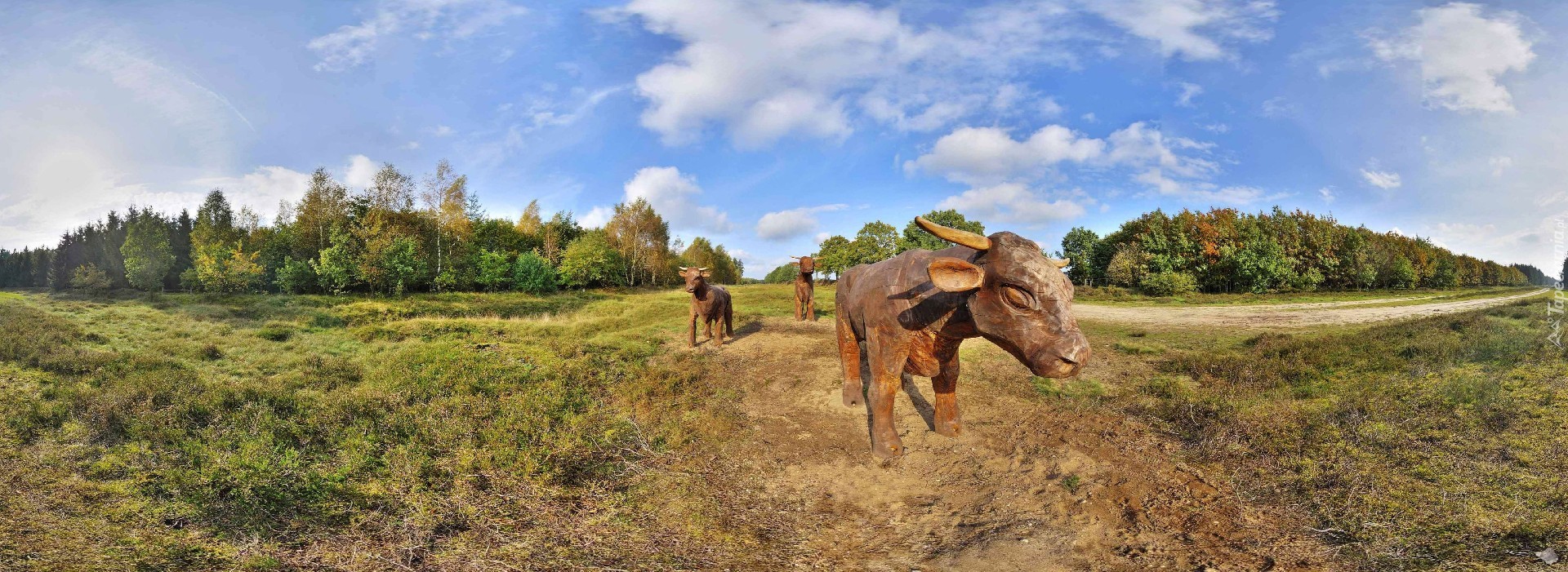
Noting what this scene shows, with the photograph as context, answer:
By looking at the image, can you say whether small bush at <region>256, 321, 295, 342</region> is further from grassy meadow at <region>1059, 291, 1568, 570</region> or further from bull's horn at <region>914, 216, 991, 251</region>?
grassy meadow at <region>1059, 291, 1568, 570</region>

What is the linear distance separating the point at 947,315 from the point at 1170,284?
78.3 feet

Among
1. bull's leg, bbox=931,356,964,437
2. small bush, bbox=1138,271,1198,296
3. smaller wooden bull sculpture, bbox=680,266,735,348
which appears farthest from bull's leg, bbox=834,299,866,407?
small bush, bbox=1138,271,1198,296

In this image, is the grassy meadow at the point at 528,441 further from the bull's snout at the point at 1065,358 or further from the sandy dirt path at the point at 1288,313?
the bull's snout at the point at 1065,358

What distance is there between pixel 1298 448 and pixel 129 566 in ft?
32.3

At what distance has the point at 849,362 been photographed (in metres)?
8.25

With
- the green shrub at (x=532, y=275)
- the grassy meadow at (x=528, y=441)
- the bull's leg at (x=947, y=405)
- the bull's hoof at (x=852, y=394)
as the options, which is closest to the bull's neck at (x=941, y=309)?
the bull's leg at (x=947, y=405)

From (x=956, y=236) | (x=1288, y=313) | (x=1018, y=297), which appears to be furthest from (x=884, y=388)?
(x=1288, y=313)

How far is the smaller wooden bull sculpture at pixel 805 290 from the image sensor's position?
58.9ft

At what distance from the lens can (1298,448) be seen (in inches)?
209

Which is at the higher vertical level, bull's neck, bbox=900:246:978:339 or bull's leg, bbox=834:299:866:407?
bull's neck, bbox=900:246:978:339

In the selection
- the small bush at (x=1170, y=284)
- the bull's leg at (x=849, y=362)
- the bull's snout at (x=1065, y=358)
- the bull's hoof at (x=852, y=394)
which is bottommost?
the bull's hoof at (x=852, y=394)

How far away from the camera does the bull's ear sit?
16.2 feet

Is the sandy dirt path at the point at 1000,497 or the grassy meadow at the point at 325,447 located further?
the sandy dirt path at the point at 1000,497

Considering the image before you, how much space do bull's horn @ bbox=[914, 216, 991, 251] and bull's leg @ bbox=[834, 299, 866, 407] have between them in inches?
130
